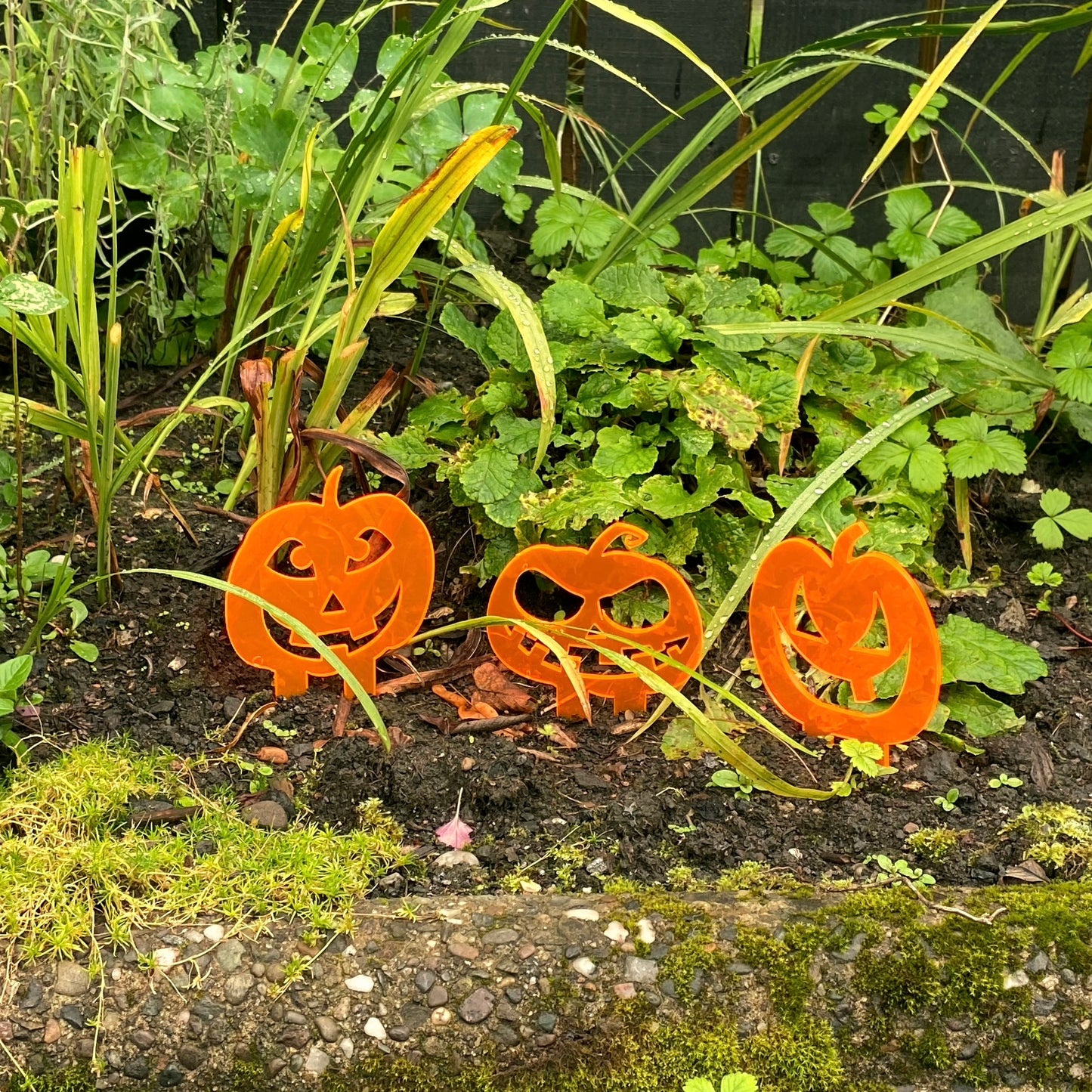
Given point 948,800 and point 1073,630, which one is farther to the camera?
point 1073,630

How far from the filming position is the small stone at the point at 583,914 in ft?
4.25

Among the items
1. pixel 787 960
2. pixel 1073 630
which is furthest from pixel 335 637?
pixel 1073 630

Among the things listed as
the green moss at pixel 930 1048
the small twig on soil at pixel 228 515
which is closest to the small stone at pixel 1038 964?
the green moss at pixel 930 1048

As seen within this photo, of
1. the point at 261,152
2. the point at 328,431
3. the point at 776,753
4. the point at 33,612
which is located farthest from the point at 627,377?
the point at 33,612

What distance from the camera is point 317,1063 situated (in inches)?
47.8

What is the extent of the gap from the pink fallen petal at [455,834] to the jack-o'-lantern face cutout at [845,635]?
45 centimetres

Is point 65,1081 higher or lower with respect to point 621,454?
lower

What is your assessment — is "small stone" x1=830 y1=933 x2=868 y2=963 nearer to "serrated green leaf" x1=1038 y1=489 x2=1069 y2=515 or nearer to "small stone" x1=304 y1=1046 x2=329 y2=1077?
"small stone" x1=304 y1=1046 x2=329 y2=1077

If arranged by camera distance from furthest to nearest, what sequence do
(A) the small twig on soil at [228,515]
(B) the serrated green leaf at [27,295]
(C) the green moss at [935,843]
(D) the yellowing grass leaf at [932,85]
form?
1. (A) the small twig on soil at [228,515]
2. (D) the yellowing grass leaf at [932,85]
3. (C) the green moss at [935,843]
4. (B) the serrated green leaf at [27,295]

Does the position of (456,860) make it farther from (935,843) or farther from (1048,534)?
(1048,534)

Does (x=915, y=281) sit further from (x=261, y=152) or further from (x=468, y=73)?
(x=468, y=73)

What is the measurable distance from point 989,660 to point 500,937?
2.68ft

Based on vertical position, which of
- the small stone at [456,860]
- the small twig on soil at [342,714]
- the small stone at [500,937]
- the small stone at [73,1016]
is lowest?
the small stone at [73,1016]

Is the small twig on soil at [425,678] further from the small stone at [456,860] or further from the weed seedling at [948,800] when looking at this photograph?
the weed seedling at [948,800]
